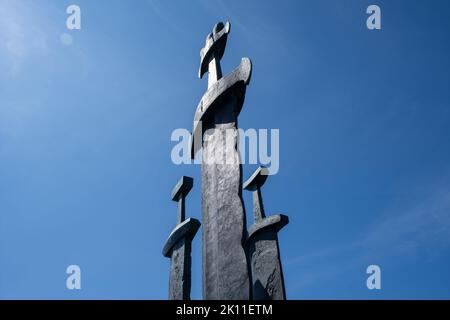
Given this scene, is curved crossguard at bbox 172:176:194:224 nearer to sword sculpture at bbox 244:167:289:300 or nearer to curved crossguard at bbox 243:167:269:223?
sword sculpture at bbox 244:167:289:300

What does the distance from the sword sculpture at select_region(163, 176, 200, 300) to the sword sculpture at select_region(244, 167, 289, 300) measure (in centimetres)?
110

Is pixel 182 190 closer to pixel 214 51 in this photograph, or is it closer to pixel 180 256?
pixel 180 256

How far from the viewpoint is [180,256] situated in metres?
4.37

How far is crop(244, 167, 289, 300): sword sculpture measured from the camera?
196 inches

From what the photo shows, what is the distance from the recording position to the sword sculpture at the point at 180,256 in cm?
416

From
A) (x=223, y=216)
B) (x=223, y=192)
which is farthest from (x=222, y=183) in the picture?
(x=223, y=216)

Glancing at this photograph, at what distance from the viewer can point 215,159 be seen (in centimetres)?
409

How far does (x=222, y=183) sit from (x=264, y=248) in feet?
6.71

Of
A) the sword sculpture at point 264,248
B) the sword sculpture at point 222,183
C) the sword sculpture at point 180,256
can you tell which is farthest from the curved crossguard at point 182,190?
the sword sculpture at point 264,248

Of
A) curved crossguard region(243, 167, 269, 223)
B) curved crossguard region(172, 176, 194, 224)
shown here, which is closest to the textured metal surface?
curved crossguard region(172, 176, 194, 224)
